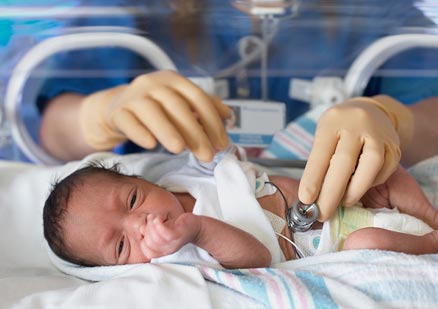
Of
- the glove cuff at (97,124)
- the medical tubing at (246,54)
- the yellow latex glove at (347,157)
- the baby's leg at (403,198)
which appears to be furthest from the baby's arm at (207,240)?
the medical tubing at (246,54)

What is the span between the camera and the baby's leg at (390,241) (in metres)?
0.85

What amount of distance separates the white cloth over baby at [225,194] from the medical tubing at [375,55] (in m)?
0.35

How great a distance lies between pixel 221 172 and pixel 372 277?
0.33 metres

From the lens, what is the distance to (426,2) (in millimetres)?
1188

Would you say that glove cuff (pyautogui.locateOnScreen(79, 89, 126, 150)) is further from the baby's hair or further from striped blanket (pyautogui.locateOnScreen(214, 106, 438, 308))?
striped blanket (pyautogui.locateOnScreen(214, 106, 438, 308))

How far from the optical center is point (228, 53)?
1.41m

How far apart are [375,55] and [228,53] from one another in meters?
0.34

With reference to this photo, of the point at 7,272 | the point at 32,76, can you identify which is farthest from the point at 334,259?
the point at 32,76

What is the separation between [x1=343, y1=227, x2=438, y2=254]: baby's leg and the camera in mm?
852

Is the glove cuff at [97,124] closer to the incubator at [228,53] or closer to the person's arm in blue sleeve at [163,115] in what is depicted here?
the person's arm in blue sleeve at [163,115]

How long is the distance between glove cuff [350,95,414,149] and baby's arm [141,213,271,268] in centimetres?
34

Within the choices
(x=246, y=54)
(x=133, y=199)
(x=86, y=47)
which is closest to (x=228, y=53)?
(x=246, y=54)

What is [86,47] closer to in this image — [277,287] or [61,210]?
[61,210]

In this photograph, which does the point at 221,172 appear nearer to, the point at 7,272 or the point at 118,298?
the point at 118,298
